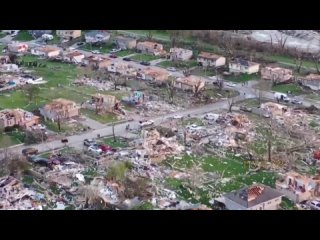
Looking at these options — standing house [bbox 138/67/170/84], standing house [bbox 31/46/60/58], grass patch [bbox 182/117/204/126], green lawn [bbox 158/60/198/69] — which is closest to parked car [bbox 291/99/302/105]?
grass patch [bbox 182/117/204/126]

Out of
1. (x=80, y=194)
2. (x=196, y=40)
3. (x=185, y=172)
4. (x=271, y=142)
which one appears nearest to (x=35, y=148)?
(x=80, y=194)

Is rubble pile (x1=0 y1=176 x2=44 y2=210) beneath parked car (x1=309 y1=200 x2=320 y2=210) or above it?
beneath

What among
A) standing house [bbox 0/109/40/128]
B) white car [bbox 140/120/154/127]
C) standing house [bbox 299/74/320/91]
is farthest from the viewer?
standing house [bbox 299/74/320/91]

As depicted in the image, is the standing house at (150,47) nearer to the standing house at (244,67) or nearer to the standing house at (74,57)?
the standing house at (74,57)

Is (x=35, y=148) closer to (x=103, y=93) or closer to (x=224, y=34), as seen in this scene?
(x=103, y=93)

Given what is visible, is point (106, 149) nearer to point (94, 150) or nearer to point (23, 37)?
point (94, 150)

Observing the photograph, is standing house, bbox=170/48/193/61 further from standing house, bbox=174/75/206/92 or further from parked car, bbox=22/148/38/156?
parked car, bbox=22/148/38/156
